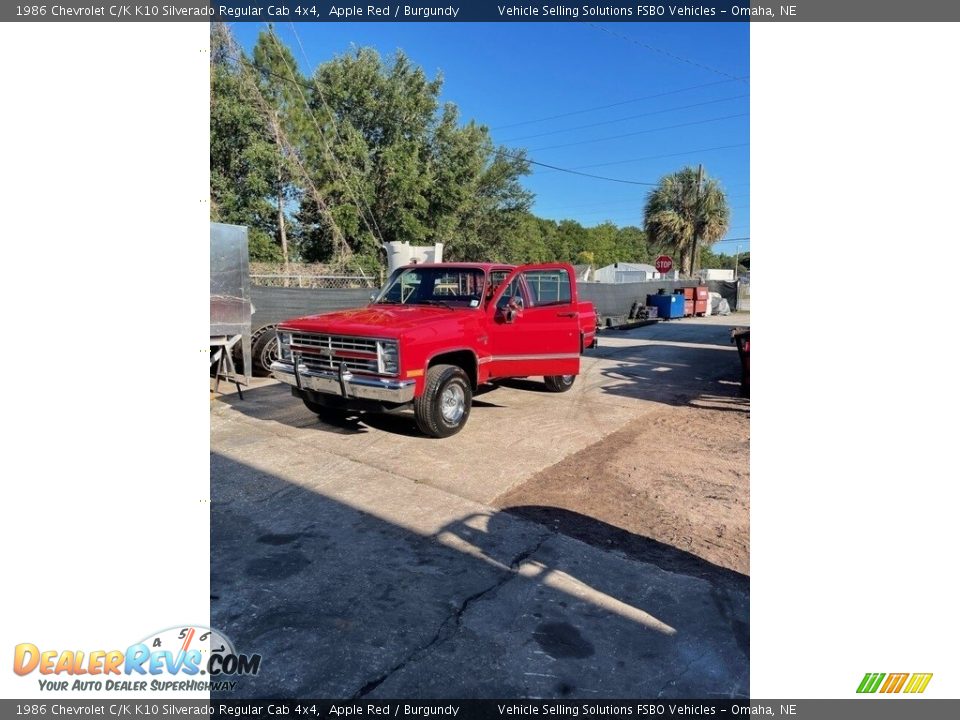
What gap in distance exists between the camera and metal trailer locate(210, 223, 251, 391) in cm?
812

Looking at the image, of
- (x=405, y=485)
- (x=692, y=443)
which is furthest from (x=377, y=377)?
(x=692, y=443)

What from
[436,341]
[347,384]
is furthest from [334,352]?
[436,341]

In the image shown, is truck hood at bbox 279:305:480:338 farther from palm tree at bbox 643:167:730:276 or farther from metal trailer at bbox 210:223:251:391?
palm tree at bbox 643:167:730:276

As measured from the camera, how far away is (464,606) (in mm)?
2965

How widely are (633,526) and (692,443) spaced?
2.42 m

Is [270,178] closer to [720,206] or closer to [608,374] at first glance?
[608,374]

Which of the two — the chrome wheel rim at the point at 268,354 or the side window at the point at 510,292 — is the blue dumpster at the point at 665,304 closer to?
the chrome wheel rim at the point at 268,354

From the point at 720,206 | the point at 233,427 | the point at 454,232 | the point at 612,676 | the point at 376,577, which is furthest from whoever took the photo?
the point at 720,206

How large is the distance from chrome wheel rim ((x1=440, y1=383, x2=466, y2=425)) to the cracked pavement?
0.90 metres

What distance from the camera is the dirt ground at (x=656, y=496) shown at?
374 centimetres

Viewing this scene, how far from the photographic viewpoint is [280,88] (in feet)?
A: 82.2

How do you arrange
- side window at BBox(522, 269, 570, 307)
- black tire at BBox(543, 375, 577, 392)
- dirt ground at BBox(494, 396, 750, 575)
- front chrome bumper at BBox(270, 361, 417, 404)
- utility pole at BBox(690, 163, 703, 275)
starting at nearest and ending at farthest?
dirt ground at BBox(494, 396, 750, 575) → front chrome bumper at BBox(270, 361, 417, 404) → side window at BBox(522, 269, 570, 307) → black tire at BBox(543, 375, 577, 392) → utility pole at BBox(690, 163, 703, 275)

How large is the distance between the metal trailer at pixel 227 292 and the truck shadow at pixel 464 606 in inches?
185
